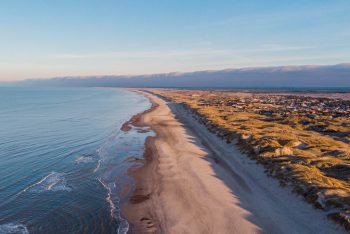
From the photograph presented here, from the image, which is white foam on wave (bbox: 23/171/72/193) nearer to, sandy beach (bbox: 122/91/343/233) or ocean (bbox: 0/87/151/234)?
ocean (bbox: 0/87/151/234)

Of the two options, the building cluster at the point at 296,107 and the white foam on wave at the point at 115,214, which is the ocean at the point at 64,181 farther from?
the building cluster at the point at 296,107

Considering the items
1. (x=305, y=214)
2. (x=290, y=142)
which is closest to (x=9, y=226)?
(x=305, y=214)

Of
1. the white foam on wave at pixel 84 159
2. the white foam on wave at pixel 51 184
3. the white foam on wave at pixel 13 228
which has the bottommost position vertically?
the white foam on wave at pixel 84 159

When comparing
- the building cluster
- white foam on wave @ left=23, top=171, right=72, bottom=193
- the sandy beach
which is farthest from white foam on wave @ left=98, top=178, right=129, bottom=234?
the building cluster

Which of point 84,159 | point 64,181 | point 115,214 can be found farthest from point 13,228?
point 84,159

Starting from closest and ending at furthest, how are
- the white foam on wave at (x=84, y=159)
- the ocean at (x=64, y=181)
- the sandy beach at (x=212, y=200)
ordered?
the sandy beach at (x=212, y=200)
the ocean at (x=64, y=181)
the white foam on wave at (x=84, y=159)

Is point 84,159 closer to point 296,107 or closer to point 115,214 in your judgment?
point 115,214

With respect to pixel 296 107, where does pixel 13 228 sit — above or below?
below

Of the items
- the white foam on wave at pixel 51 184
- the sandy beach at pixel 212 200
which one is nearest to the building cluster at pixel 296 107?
the sandy beach at pixel 212 200
